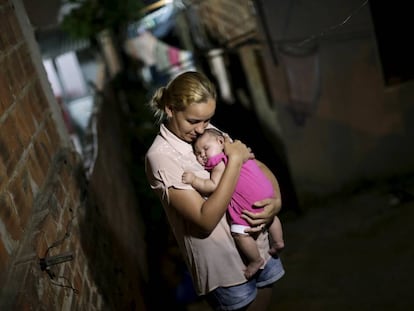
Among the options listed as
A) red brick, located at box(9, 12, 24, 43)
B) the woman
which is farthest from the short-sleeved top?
red brick, located at box(9, 12, 24, 43)

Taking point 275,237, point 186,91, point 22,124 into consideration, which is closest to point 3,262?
point 22,124

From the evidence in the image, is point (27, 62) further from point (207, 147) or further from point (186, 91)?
point (207, 147)

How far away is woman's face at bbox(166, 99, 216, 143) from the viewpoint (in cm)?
207

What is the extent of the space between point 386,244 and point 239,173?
3.39m

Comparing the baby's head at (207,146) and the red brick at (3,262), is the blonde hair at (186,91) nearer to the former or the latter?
the baby's head at (207,146)

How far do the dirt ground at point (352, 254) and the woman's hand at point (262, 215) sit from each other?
2101mm

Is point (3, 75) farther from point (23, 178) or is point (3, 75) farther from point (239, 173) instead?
point (239, 173)

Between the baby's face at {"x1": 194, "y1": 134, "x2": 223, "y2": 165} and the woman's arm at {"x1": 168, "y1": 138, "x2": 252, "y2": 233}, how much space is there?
11 centimetres

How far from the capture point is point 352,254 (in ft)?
15.8

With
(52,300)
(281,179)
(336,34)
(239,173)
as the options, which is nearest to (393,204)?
(281,179)

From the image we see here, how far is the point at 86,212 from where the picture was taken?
2926 millimetres

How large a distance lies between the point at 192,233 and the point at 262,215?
0.38 meters

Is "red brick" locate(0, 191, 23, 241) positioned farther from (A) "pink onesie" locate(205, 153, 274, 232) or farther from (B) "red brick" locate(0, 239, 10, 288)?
(A) "pink onesie" locate(205, 153, 274, 232)

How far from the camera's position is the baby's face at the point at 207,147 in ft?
7.02
